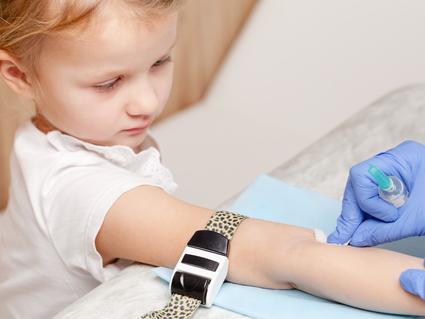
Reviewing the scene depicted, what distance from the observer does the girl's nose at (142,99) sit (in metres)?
1.17

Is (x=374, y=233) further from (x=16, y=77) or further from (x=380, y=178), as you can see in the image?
(x=16, y=77)

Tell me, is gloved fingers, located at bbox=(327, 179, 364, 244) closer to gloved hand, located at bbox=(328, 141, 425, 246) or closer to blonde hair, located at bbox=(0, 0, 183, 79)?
gloved hand, located at bbox=(328, 141, 425, 246)

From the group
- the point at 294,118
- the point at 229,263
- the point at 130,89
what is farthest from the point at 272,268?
the point at 294,118

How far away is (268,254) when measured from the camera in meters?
1.03

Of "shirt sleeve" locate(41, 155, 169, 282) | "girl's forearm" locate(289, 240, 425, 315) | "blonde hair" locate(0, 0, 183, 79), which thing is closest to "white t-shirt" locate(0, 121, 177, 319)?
"shirt sleeve" locate(41, 155, 169, 282)

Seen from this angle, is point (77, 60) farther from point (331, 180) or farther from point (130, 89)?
point (331, 180)

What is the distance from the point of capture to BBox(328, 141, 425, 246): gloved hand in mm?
1020

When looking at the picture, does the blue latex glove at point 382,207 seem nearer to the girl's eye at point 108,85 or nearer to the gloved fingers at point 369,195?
the gloved fingers at point 369,195

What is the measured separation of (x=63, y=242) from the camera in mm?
1149

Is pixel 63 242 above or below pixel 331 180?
below

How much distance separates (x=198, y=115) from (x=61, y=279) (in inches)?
47.5

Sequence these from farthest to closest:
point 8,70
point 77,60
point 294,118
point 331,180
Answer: point 294,118
point 331,180
point 8,70
point 77,60

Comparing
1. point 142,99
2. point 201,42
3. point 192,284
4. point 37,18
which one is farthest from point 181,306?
point 201,42

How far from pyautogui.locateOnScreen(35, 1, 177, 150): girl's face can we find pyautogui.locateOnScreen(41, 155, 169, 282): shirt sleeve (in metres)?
0.07
